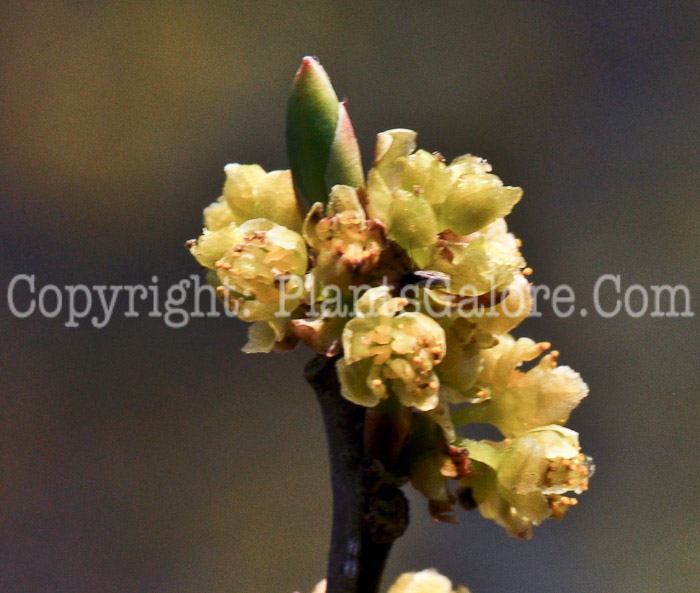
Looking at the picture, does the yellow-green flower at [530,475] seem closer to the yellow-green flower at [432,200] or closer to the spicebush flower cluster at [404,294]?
the spicebush flower cluster at [404,294]

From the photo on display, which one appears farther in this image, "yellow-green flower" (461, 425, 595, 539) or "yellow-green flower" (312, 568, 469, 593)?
"yellow-green flower" (312, 568, 469, 593)

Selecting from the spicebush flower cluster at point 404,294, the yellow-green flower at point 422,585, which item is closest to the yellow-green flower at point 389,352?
the spicebush flower cluster at point 404,294

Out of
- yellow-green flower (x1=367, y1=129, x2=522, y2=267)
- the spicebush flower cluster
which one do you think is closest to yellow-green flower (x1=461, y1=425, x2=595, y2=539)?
the spicebush flower cluster

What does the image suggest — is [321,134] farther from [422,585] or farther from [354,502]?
[422,585]

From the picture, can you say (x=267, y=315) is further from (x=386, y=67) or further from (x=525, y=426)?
(x=386, y=67)

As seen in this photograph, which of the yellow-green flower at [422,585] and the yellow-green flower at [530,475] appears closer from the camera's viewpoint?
the yellow-green flower at [530,475]

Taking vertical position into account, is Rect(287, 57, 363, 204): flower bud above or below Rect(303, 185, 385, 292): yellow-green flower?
above

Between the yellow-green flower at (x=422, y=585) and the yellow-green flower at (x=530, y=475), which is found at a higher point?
the yellow-green flower at (x=530, y=475)

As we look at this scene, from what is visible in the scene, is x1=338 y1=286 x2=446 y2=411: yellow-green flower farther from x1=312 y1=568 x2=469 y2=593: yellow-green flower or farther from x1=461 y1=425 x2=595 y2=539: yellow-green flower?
x1=312 y1=568 x2=469 y2=593: yellow-green flower
